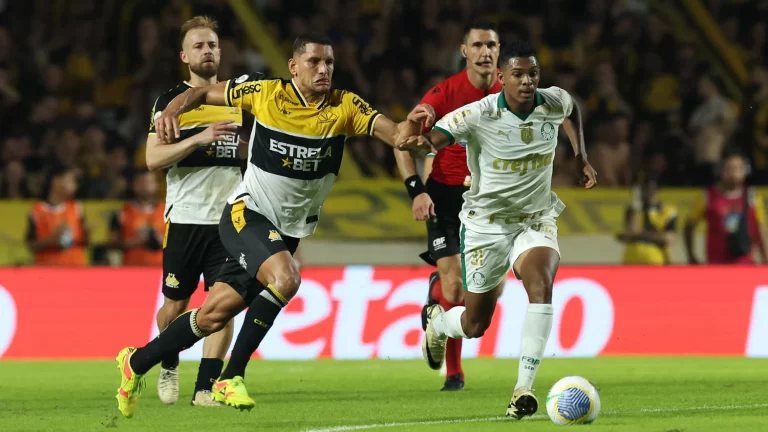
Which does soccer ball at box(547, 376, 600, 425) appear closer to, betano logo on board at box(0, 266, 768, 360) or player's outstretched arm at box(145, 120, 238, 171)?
player's outstretched arm at box(145, 120, 238, 171)

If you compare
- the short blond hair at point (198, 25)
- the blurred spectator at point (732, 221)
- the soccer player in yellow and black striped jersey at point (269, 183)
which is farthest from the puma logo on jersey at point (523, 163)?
the blurred spectator at point (732, 221)

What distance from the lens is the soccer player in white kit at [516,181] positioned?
7582 mm

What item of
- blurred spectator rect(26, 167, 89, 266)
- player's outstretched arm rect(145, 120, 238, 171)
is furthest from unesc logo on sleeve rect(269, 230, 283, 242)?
blurred spectator rect(26, 167, 89, 266)

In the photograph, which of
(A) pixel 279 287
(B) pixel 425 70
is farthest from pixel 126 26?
(A) pixel 279 287

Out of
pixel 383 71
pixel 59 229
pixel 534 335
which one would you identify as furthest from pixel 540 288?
pixel 383 71

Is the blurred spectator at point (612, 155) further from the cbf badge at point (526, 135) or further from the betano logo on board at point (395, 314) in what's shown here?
the cbf badge at point (526, 135)

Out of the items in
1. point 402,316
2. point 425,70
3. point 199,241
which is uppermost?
point 425,70

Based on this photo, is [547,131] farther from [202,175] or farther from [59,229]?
[59,229]

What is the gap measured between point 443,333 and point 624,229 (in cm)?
597

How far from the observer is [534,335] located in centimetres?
739

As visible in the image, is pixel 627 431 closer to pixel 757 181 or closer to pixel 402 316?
pixel 402 316

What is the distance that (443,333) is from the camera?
9344 mm

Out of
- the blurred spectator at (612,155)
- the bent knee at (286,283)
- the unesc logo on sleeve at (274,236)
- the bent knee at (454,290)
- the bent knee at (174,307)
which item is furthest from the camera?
the blurred spectator at (612,155)

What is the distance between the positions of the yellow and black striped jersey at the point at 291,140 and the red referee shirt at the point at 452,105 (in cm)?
150
